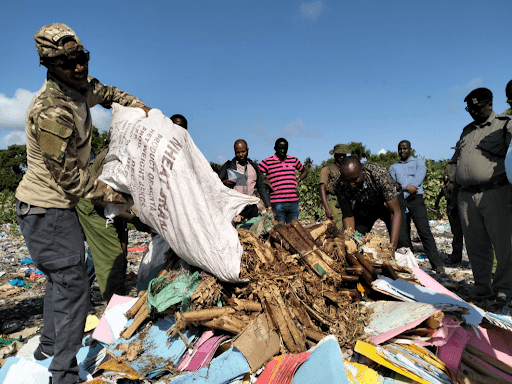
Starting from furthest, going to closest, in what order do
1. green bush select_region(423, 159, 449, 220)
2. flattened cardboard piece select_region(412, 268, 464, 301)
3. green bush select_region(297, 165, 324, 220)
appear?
green bush select_region(297, 165, 324, 220)
green bush select_region(423, 159, 449, 220)
flattened cardboard piece select_region(412, 268, 464, 301)

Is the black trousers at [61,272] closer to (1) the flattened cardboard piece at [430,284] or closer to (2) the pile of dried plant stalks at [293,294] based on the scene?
(2) the pile of dried plant stalks at [293,294]

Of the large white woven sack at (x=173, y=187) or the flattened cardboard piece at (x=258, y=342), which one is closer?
the flattened cardboard piece at (x=258, y=342)

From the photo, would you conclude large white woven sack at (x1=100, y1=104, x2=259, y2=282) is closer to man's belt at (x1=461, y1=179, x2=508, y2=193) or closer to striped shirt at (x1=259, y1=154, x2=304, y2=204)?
man's belt at (x1=461, y1=179, x2=508, y2=193)

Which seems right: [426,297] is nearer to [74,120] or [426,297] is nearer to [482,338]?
[482,338]

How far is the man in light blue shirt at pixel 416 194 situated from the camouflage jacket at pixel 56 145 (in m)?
4.90

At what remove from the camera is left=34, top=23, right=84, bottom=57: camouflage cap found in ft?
6.46

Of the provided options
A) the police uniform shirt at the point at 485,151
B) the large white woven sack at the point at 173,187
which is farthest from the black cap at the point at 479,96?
the large white woven sack at the point at 173,187

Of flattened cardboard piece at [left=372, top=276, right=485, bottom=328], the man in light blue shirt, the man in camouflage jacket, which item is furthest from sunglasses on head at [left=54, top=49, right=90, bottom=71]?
the man in light blue shirt

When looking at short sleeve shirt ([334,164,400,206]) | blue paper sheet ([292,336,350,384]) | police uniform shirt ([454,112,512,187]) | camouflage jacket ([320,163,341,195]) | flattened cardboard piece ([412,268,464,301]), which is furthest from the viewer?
camouflage jacket ([320,163,341,195])

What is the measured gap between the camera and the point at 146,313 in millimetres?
2598

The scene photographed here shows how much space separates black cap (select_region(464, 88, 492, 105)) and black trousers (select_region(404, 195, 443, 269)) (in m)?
2.20

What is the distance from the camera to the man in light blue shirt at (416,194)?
498cm

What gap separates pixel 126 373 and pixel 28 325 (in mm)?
2147

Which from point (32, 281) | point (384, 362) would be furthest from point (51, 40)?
point (32, 281)
